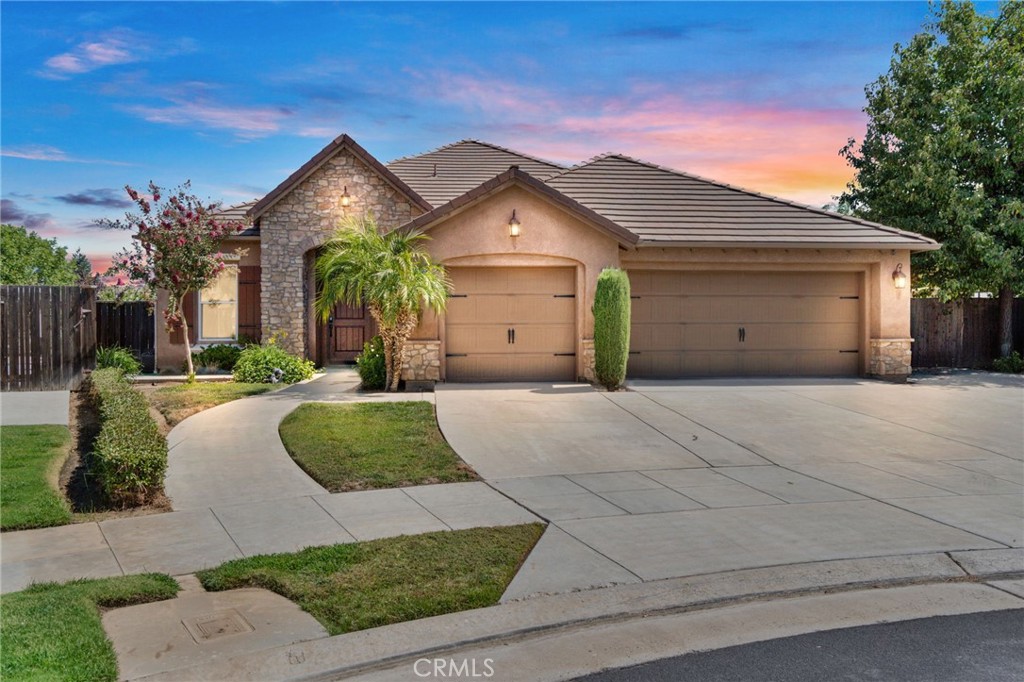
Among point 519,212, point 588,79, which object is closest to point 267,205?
point 519,212

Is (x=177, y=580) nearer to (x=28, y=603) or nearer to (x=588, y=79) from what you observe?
(x=28, y=603)

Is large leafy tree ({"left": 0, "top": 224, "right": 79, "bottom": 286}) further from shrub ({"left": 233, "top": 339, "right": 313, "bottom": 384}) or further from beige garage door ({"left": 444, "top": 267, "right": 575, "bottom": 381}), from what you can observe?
beige garage door ({"left": 444, "top": 267, "right": 575, "bottom": 381})

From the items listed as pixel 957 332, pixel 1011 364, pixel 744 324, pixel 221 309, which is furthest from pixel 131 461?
pixel 1011 364

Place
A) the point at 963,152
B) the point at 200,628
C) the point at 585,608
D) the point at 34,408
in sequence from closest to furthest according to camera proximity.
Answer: the point at 200,628, the point at 585,608, the point at 34,408, the point at 963,152

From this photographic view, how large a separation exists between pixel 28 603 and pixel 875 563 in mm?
6095

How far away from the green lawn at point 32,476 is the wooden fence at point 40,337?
4.97m

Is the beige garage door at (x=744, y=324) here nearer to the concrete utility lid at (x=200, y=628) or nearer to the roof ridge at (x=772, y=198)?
the roof ridge at (x=772, y=198)

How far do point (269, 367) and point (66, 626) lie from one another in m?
12.2

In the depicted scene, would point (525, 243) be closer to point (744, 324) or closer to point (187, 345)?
point (744, 324)

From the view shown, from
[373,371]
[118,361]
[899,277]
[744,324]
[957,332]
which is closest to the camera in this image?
[373,371]

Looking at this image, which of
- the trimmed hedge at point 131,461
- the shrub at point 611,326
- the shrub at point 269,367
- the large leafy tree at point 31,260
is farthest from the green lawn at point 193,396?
the large leafy tree at point 31,260

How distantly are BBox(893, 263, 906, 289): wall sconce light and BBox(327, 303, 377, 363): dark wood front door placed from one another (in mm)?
12113

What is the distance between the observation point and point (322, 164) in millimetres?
18375

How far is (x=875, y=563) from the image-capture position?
622cm
